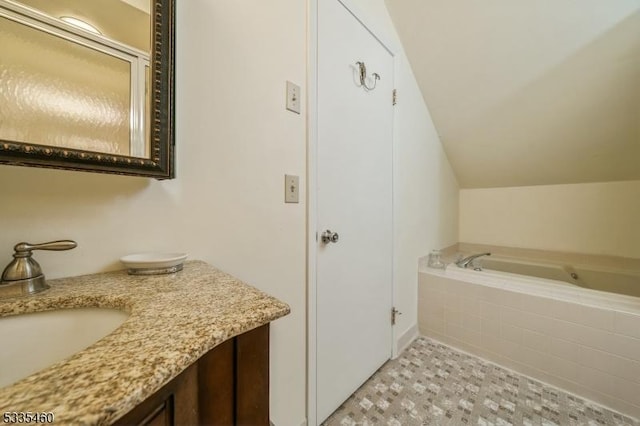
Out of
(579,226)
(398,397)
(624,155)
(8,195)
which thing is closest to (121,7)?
(8,195)

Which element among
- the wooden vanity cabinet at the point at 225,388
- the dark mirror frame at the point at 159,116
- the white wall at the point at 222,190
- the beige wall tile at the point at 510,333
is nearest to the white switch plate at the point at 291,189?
the white wall at the point at 222,190

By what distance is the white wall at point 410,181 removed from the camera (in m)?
1.64

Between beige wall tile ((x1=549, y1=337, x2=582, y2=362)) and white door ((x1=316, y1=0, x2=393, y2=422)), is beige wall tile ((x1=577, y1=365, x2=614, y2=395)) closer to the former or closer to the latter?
beige wall tile ((x1=549, y1=337, x2=582, y2=362))

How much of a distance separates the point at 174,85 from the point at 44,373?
2.18 feet

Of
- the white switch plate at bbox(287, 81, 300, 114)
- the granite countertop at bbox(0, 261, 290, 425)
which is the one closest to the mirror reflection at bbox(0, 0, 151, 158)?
the granite countertop at bbox(0, 261, 290, 425)

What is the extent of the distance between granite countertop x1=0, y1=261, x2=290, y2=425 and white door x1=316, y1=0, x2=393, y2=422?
669 millimetres

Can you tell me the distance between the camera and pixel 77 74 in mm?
549

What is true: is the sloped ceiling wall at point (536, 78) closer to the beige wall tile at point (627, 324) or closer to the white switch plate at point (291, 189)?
the beige wall tile at point (627, 324)

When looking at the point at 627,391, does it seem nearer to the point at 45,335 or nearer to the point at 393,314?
the point at 393,314

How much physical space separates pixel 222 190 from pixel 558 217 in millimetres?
2789

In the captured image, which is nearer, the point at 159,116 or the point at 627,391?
the point at 159,116

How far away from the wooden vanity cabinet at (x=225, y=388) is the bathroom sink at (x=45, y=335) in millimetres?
203

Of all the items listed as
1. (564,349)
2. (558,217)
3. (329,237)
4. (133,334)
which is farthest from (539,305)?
(133,334)

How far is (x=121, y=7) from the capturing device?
A: 601 millimetres
